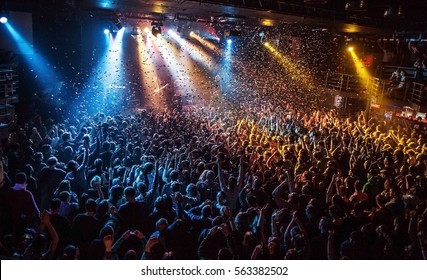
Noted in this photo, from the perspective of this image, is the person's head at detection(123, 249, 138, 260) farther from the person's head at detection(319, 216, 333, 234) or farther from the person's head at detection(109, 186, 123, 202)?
the person's head at detection(319, 216, 333, 234)

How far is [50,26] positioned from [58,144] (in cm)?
418

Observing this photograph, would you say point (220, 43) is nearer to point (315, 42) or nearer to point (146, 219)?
point (315, 42)

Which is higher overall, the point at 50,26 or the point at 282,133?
the point at 50,26

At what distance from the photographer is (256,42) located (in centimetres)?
1459

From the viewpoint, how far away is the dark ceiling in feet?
21.8

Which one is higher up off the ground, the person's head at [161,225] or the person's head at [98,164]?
the person's head at [161,225]

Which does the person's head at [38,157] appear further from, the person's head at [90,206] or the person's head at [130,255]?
the person's head at [130,255]

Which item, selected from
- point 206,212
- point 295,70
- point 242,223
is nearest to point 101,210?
point 206,212

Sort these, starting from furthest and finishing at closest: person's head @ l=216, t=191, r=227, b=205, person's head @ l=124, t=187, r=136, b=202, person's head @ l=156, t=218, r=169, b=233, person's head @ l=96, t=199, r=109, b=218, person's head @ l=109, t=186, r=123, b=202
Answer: person's head @ l=216, t=191, r=227, b=205
person's head @ l=109, t=186, r=123, b=202
person's head @ l=124, t=187, r=136, b=202
person's head @ l=96, t=199, r=109, b=218
person's head @ l=156, t=218, r=169, b=233

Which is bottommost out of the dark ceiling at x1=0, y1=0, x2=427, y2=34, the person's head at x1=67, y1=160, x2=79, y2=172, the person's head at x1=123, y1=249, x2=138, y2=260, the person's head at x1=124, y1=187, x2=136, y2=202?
the person's head at x1=123, y1=249, x2=138, y2=260

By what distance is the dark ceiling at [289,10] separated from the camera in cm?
665

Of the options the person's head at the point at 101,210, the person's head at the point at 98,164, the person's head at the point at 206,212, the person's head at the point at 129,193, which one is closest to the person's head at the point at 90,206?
the person's head at the point at 101,210

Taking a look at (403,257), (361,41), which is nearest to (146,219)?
(403,257)

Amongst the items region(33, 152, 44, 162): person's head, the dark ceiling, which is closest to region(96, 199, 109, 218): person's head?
region(33, 152, 44, 162): person's head
